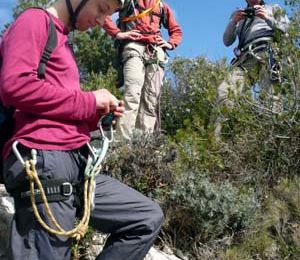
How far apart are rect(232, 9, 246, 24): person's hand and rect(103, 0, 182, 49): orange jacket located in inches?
24.2

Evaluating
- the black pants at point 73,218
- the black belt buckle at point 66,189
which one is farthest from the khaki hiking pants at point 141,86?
the black belt buckle at point 66,189

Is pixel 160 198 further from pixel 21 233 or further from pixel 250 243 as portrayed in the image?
pixel 21 233

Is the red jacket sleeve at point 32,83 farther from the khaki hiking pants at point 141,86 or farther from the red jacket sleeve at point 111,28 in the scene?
the red jacket sleeve at point 111,28

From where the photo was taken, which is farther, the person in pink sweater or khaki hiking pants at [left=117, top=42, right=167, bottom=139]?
khaki hiking pants at [left=117, top=42, right=167, bottom=139]

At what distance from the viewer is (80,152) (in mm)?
2729

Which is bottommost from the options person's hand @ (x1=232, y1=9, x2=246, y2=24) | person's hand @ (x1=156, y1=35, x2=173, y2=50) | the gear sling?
the gear sling

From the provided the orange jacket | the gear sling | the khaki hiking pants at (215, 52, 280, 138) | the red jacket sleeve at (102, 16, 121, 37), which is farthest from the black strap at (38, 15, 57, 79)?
the red jacket sleeve at (102, 16, 121, 37)

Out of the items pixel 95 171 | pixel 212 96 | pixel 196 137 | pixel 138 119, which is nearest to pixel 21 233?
pixel 95 171

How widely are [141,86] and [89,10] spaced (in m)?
3.17

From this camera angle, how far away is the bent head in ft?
8.91

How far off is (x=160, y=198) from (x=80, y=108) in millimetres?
2046

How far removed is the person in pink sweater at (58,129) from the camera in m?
2.48

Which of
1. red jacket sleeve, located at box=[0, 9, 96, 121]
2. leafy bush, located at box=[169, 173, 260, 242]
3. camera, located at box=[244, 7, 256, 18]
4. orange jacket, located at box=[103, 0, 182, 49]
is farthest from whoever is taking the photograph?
camera, located at box=[244, 7, 256, 18]

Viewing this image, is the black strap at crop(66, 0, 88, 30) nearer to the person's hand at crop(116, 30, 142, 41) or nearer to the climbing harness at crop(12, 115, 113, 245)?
the climbing harness at crop(12, 115, 113, 245)
